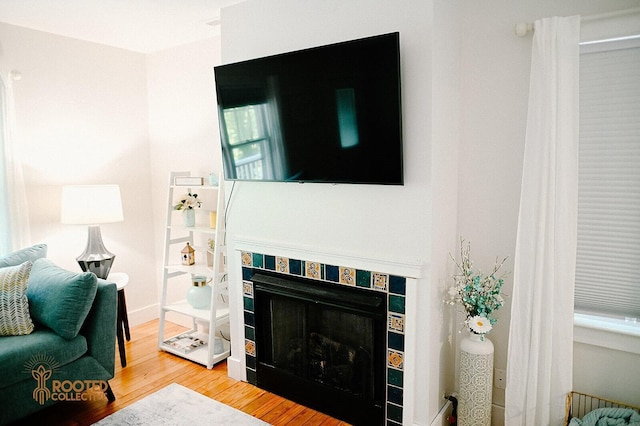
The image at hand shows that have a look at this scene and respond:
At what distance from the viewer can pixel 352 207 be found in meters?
2.41

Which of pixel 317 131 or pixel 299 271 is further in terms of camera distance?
pixel 299 271

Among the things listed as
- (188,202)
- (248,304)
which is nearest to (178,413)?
(248,304)

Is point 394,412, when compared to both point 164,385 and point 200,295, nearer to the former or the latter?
point 164,385

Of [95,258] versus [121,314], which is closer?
[95,258]

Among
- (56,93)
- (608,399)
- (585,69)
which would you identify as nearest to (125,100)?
(56,93)

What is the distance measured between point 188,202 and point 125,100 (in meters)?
→ 1.24

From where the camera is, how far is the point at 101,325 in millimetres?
2621

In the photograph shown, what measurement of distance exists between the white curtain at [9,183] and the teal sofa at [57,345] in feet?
1.41

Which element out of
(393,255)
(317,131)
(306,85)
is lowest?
(393,255)

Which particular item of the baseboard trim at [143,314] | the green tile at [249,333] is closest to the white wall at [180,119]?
the baseboard trim at [143,314]

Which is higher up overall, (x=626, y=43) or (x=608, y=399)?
(x=626, y=43)

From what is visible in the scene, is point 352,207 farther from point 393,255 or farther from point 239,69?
point 239,69

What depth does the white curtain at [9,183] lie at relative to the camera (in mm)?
3078

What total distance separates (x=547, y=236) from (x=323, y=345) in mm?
1428
